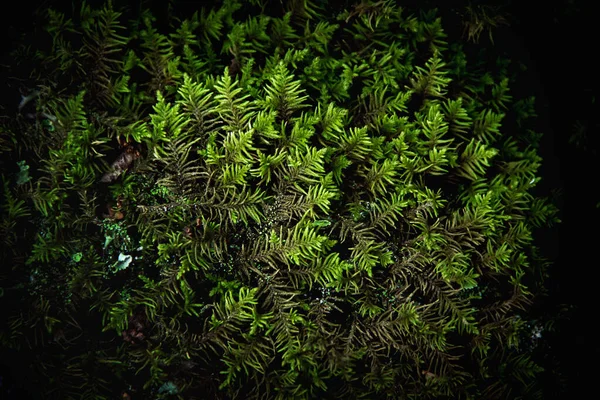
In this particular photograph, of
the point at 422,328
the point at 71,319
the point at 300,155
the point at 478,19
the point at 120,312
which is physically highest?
the point at 478,19

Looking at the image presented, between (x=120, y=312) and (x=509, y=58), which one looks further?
(x=509, y=58)

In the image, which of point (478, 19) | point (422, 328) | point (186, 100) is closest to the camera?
point (186, 100)

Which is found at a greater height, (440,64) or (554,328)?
(440,64)

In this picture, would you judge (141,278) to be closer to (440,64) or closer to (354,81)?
(354,81)

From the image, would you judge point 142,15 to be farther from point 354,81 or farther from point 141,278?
point 141,278

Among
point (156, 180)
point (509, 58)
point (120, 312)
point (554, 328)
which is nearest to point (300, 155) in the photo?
point (156, 180)

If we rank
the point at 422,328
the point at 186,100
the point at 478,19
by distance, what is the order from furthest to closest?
the point at 478,19 → the point at 422,328 → the point at 186,100

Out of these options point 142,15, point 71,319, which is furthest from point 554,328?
point 142,15
